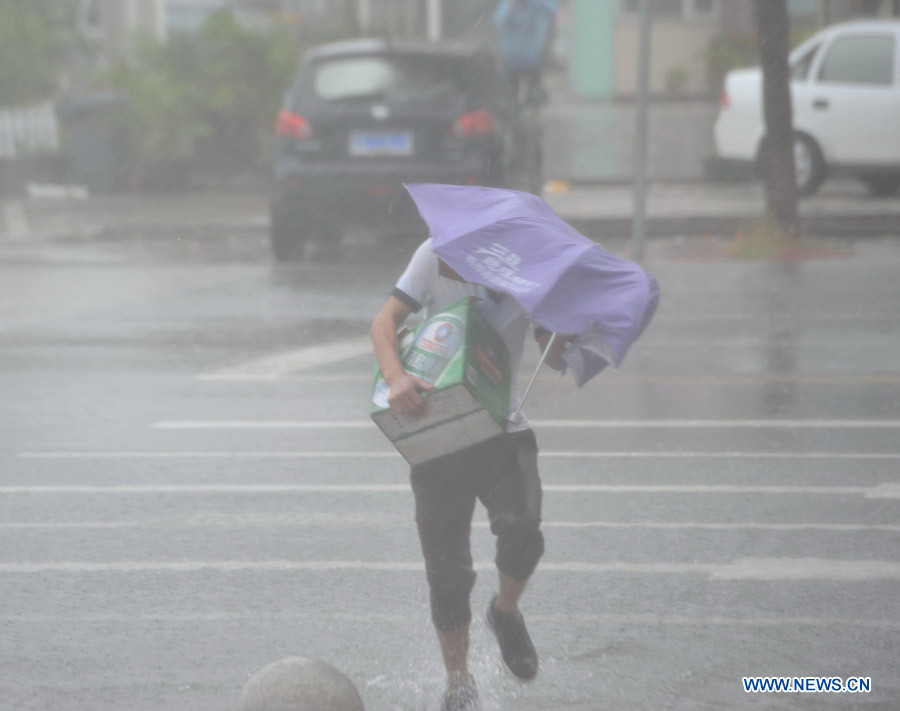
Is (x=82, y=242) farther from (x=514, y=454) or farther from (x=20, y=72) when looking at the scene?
(x=514, y=454)

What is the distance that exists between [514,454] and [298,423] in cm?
369

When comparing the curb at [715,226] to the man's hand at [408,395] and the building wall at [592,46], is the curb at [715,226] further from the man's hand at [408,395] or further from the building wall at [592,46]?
the building wall at [592,46]

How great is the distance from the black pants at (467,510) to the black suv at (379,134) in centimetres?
940

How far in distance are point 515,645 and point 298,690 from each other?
76cm

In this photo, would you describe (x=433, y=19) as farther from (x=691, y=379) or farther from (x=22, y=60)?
(x=691, y=379)

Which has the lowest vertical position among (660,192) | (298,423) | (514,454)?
(660,192)

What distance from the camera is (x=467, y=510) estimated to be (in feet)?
14.0

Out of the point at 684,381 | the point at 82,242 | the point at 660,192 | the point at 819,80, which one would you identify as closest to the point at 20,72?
the point at 82,242

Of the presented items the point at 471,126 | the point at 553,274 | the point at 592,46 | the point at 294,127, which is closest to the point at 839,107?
the point at 471,126

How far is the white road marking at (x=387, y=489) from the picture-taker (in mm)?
6457

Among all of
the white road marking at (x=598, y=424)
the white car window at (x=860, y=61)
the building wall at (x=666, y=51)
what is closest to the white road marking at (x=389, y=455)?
the white road marking at (x=598, y=424)

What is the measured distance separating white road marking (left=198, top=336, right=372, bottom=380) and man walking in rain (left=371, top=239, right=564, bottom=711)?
4865 millimetres

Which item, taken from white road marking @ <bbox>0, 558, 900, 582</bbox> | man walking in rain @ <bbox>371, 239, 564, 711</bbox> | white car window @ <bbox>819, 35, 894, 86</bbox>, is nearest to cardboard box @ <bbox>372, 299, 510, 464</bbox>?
man walking in rain @ <bbox>371, 239, 564, 711</bbox>

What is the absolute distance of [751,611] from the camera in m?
5.04
